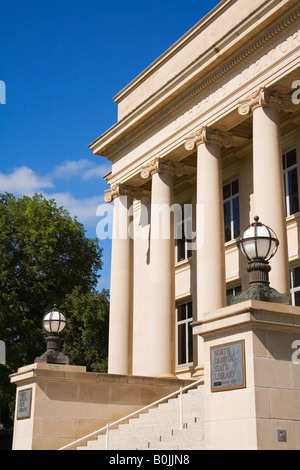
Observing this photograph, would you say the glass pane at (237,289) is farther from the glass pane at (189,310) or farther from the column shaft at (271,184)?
the column shaft at (271,184)

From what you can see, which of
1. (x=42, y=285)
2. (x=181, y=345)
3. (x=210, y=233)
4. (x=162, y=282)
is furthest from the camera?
(x=42, y=285)

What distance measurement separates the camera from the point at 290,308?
10461 mm

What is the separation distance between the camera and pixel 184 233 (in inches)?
1195

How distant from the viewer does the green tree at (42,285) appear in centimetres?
4175

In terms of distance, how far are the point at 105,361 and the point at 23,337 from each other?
6.04 m

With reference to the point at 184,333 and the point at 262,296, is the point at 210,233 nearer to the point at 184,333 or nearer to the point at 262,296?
the point at 184,333

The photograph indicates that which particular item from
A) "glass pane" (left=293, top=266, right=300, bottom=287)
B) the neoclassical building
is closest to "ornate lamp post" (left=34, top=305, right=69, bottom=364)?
the neoclassical building

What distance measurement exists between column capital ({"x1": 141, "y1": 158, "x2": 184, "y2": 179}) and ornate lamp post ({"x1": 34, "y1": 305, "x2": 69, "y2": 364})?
11.3 m

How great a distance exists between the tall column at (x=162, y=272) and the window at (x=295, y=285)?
17.0 feet

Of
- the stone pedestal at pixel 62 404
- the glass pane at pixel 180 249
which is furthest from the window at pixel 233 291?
the stone pedestal at pixel 62 404

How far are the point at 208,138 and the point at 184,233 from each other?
676 cm

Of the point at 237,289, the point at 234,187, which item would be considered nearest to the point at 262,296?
the point at 237,289

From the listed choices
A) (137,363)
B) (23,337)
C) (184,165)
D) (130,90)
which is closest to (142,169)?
(184,165)

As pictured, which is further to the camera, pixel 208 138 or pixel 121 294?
pixel 121 294
